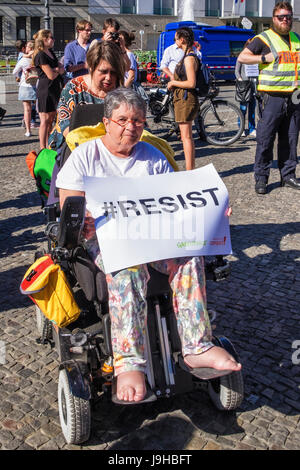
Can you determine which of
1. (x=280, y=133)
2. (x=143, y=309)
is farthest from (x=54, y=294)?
(x=280, y=133)

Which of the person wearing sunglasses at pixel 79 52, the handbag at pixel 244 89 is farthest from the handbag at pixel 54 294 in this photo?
the handbag at pixel 244 89

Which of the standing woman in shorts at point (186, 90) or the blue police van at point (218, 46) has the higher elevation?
the blue police van at point (218, 46)

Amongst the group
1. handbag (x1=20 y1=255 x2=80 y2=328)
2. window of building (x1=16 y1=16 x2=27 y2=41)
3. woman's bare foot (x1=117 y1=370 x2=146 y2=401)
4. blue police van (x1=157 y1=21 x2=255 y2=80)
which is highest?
window of building (x1=16 y1=16 x2=27 y2=41)

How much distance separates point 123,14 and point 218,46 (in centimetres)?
2687

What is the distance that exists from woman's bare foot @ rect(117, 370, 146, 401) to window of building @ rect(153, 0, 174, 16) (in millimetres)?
51359

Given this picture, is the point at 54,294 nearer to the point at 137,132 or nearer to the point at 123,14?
the point at 137,132

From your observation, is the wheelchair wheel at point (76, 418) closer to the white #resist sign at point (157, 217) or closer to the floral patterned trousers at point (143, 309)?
the floral patterned trousers at point (143, 309)

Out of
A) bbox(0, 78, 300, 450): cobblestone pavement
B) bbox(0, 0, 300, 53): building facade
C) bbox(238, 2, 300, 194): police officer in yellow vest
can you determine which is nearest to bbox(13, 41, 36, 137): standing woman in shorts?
bbox(0, 78, 300, 450): cobblestone pavement

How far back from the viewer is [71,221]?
2859 millimetres

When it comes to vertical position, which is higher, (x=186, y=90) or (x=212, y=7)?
(x=212, y=7)

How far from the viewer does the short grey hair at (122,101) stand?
3.15 metres

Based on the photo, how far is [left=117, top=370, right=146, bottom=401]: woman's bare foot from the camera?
2.56m

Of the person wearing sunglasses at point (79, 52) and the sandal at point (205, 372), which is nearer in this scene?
the sandal at point (205, 372)

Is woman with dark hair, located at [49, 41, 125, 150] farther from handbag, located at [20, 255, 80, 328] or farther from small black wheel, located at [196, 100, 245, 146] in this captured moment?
small black wheel, located at [196, 100, 245, 146]
